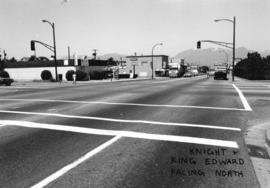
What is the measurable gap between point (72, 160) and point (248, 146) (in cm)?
427

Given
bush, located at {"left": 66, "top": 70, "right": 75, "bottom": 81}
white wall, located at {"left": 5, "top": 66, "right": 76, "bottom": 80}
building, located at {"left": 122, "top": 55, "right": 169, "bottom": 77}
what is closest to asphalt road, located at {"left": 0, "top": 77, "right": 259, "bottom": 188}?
bush, located at {"left": 66, "top": 70, "right": 75, "bottom": 81}

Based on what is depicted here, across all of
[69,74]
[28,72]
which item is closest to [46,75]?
[69,74]

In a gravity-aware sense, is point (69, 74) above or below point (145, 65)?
below

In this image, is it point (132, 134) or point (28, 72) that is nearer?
point (132, 134)

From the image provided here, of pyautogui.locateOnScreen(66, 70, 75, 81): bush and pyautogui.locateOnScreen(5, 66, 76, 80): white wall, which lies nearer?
pyautogui.locateOnScreen(66, 70, 75, 81): bush

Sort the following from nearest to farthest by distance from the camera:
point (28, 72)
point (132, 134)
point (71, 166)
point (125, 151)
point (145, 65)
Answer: point (71, 166), point (125, 151), point (132, 134), point (28, 72), point (145, 65)

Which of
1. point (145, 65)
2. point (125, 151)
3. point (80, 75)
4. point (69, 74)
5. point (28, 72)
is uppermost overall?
point (145, 65)

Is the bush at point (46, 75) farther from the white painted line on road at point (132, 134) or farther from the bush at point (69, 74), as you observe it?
the white painted line on road at point (132, 134)

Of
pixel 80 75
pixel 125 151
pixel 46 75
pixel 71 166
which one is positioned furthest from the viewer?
pixel 46 75

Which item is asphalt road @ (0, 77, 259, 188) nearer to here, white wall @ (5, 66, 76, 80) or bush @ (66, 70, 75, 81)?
bush @ (66, 70, 75, 81)

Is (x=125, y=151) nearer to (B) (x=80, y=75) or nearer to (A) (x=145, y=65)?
(B) (x=80, y=75)

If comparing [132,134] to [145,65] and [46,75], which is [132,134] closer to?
[46,75]

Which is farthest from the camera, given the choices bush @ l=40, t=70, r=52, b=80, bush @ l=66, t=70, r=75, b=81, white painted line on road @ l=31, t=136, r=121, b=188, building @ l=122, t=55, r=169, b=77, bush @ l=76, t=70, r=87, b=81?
building @ l=122, t=55, r=169, b=77

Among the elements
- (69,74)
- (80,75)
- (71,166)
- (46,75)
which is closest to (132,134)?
(71,166)
